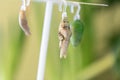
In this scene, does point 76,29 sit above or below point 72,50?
above

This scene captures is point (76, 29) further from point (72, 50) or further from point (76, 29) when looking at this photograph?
point (72, 50)

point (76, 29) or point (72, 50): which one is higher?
point (76, 29)

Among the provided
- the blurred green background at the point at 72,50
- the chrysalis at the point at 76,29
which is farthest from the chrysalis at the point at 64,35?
the blurred green background at the point at 72,50

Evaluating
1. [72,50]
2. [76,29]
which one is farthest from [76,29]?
[72,50]

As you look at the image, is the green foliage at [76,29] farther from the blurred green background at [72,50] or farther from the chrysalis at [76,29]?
the blurred green background at [72,50]

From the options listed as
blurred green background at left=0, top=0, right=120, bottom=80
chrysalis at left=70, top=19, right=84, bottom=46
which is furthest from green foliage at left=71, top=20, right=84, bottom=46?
blurred green background at left=0, top=0, right=120, bottom=80

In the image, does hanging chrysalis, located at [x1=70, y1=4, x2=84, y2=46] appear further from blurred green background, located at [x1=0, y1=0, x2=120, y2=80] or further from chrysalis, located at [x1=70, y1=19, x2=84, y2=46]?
blurred green background, located at [x1=0, y1=0, x2=120, y2=80]

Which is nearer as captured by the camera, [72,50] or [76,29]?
[76,29]

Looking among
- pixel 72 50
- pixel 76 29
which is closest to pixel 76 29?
pixel 76 29

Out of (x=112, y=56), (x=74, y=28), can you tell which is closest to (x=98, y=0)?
(x=112, y=56)

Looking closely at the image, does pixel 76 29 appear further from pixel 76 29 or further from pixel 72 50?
pixel 72 50

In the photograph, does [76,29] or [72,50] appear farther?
[72,50]
